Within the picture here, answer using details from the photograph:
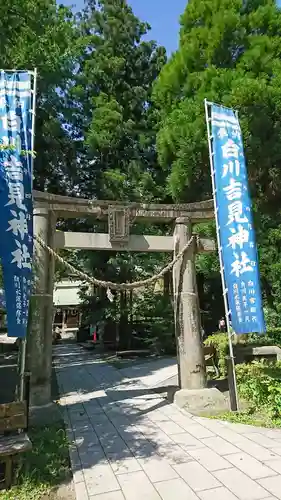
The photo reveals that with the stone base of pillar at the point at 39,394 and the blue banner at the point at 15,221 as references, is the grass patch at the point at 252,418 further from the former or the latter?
the blue banner at the point at 15,221

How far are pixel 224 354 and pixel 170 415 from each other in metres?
3.07

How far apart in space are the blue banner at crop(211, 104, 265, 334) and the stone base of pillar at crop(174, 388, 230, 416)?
1.45 meters

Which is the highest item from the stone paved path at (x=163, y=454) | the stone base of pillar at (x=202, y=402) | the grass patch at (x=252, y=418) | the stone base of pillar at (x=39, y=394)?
the stone base of pillar at (x=39, y=394)

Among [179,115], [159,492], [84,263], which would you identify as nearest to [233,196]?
[159,492]

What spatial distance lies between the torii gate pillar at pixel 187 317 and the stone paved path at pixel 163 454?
0.74m

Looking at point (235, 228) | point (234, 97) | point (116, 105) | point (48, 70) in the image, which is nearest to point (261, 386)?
point (235, 228)

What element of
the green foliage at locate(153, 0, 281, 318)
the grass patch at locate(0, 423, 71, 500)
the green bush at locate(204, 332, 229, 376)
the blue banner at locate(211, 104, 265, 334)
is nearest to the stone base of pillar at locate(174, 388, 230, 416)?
the blue banner at locate(211, 104, 265, 334)

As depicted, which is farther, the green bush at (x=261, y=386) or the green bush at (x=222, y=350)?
the green bush at (x=222, y=350)

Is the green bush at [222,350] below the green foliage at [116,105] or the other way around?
below

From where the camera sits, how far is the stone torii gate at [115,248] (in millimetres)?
6633

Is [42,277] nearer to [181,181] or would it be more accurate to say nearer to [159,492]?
[159,492]

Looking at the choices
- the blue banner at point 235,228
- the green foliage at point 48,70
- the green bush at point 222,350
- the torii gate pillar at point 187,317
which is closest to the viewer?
the blue banner at point 235,228

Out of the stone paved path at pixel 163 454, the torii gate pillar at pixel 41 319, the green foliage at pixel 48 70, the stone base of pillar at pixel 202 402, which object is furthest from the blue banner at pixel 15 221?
the stone base of pillar at pixel 202 402

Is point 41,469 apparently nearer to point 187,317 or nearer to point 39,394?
point 39,394
